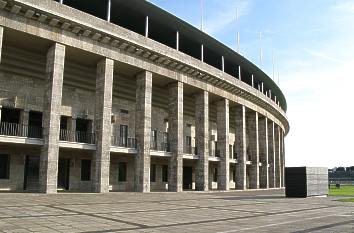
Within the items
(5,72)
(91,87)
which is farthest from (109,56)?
(5,72)

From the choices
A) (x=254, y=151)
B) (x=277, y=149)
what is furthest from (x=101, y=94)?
(x=277, y=149)

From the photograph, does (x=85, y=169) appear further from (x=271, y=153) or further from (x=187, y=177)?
(x=271, y=153)

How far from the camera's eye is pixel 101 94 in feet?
91.4

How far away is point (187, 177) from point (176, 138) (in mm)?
12365

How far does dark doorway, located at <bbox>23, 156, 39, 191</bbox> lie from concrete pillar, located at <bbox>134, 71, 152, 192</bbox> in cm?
804

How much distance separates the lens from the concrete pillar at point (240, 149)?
4328cm

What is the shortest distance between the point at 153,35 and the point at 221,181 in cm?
1744

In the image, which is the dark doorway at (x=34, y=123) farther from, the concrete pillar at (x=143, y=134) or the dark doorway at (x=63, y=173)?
the concrete pillar at (x=143, y=134)

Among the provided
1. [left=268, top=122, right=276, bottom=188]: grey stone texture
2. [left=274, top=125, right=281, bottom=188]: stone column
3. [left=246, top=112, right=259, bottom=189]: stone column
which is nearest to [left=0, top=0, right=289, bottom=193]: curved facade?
[left=246, top=112, right=259, bottom=189]: stone column

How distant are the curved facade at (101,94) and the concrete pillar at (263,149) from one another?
9.46 meters

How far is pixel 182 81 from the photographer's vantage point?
34781 millimetres

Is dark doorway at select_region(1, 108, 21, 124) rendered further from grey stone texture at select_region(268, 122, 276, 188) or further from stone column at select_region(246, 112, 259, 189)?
grey stone texture at select_region(268, 122, 276, 188)

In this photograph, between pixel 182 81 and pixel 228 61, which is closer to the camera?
pixel 182 81

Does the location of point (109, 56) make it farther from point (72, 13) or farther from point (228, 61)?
point (228, 61)
